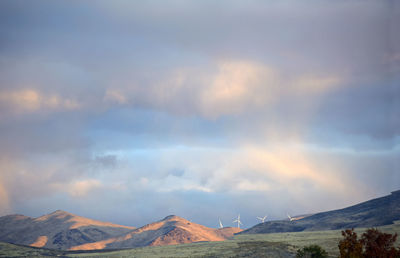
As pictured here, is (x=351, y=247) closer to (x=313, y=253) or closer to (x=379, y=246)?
(x=379, y=246)

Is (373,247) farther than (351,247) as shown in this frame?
No

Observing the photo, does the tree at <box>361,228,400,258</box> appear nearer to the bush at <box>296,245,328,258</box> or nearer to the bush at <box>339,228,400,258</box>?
the bush at <box>339,228,400,258</box>

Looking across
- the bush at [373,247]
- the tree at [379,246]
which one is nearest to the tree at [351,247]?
the bush at [373,247]

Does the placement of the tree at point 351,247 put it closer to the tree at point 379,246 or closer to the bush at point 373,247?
the bush at point 373,247

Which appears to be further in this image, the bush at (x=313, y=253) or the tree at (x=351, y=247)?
the bush at (x=313, y=253)

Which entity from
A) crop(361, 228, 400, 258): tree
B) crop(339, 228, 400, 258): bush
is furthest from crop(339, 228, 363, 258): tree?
crop(361, 228, 400, 258): tree

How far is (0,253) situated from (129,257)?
61077 millimetres

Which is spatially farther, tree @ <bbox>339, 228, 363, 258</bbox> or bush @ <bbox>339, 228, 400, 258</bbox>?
tree @ <bbox>339, 228, 363, 258</bbox>

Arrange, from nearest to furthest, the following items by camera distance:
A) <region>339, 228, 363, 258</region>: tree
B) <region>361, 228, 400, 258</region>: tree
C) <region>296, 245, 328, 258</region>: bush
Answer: <region>361, 228, 400, 258</region>: tree → <region>339, 228, 363, 258</region>: tree → <region>296, 245, 328, 258</region>: bush

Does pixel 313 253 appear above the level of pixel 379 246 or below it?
below

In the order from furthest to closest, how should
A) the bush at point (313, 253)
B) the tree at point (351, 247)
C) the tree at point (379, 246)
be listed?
the bush at point (313, 253) → the tree at point (351, 247) → the tree at point (379, 246)

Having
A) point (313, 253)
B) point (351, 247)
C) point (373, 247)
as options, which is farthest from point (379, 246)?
point (313, 253)

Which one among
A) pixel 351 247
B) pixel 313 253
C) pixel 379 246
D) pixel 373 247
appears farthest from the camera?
pixel 313 253

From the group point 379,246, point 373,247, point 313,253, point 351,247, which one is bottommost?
point 313,253
